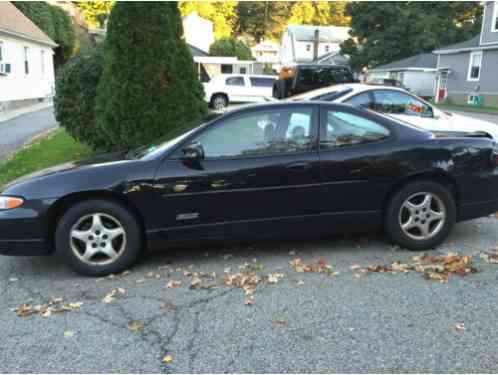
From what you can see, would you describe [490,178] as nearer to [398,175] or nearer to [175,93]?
[398,175]

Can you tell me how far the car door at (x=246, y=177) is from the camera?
418 centimetres

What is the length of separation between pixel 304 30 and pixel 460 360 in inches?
2710

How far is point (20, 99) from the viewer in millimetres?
22000

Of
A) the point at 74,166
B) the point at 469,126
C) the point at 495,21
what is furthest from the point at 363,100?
the point at 495,21

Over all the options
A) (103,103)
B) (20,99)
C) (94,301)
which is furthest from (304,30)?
(94,301)

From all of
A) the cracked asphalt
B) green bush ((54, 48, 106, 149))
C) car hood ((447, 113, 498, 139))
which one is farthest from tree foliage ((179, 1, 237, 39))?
the cracked asphalt

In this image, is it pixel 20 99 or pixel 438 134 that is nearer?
pixel 438 134

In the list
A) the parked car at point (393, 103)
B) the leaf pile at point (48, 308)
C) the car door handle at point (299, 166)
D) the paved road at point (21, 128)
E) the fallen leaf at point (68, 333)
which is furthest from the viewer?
the paved road at point (21, 128)

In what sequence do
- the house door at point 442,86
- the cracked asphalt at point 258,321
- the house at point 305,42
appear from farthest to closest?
the house at point 305,42
the house door at point 442,86
the cracked asphalt at point 258,321

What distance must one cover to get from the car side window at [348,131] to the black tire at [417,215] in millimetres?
595

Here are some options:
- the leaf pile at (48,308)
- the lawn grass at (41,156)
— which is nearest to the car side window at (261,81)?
the lawn grass at (41,156)

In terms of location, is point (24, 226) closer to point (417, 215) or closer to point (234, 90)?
point (417, 215)

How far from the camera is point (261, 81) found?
2153cm

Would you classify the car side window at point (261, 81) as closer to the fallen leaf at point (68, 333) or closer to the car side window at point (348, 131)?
the car side window at point (348, 131)
